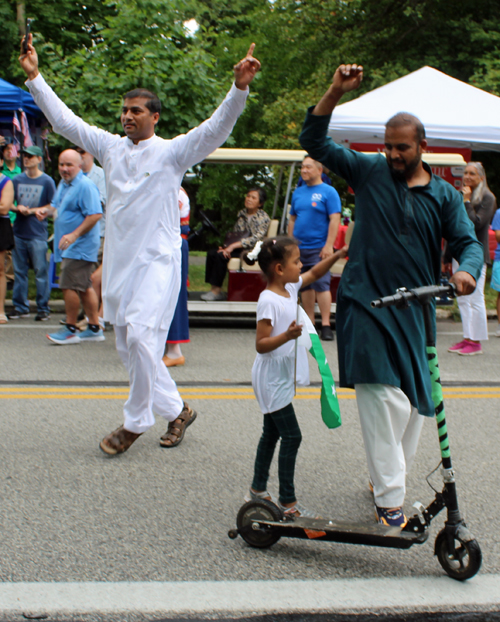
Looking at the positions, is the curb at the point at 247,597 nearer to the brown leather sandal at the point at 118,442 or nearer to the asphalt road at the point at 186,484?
the asphalt road at the point at 186,484

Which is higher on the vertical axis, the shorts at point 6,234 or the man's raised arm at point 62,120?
the man's raised arm at point 62,120

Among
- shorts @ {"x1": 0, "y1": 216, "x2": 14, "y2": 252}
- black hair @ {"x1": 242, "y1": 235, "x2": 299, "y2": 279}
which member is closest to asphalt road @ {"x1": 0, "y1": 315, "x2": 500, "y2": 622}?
black hair @ {"x1": 242, "y1": 235, "x2": 299, "y2": 279}

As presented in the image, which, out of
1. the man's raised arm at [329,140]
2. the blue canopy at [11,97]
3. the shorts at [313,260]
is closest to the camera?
the man's raised arm at [329,140]

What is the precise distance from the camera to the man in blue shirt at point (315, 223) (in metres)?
8.69

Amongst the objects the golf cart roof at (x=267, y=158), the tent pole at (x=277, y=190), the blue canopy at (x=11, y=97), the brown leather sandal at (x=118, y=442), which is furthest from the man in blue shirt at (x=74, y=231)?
the blue canopy at (x=11, y=97)

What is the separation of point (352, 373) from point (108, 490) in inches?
60.2

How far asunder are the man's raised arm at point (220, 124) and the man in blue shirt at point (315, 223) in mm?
4243

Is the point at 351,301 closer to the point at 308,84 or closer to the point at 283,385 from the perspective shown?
the point at 283,385

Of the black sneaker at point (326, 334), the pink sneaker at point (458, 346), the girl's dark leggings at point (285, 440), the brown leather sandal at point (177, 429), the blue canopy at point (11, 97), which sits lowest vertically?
the black sneaker at point (326, 334)

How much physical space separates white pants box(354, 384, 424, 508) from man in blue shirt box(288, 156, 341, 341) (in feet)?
17.5

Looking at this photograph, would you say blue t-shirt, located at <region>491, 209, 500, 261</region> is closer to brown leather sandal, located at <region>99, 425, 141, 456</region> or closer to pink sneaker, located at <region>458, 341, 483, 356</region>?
pink sneaker, located at <region>458, 341, 483, 356</region>

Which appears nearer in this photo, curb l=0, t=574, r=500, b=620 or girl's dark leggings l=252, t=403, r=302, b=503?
curb l=0, t=574, r=500, b=620

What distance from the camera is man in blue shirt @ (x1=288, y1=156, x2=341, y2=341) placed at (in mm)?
8688

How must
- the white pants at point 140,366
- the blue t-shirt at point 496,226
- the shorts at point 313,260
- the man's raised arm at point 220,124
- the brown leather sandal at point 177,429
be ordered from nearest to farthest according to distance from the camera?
the man's raised arm at point 220,124
the white pants at point 140,366
the brown leather sandal at point 177,429
the shorts at point 313,260
the blue t-shirt at point 496,226
